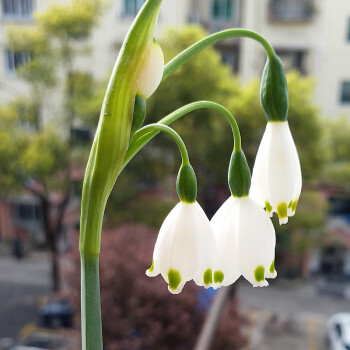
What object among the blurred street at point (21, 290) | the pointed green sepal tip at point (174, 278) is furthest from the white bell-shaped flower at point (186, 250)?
the blurred street at point (21, 290)

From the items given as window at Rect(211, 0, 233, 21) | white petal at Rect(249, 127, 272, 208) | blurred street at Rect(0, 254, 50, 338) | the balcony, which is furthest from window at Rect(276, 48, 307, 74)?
white petal at Rect(249, 127, 272, 208)

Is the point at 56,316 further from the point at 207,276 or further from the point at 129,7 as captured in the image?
the point at 207,276

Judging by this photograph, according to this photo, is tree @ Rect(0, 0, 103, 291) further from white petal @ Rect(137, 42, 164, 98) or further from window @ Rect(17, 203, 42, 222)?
white petal @ Rect(137, 42, 164, 98)

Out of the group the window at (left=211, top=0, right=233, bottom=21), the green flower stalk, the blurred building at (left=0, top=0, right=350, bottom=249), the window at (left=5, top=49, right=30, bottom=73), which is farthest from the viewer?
the window at (left=211, top=0, right=233, bottom=21)

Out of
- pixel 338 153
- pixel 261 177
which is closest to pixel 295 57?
pixel 338 153

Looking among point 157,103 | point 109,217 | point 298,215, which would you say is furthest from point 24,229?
point 298,215

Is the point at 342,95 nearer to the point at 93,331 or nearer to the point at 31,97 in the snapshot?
the point at 31,97

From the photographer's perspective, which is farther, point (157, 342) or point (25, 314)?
point (25, 314)
